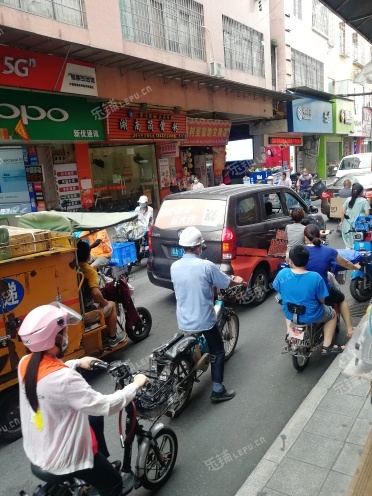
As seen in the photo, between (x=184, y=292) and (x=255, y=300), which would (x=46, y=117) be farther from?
(x=184, y=292)

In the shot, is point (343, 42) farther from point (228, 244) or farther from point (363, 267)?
point (228, 244)

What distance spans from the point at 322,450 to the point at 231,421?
927mm

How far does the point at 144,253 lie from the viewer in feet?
32.1

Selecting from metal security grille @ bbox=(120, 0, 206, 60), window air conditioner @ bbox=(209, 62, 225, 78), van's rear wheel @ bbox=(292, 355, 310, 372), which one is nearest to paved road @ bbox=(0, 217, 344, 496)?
van's rear wheel @ bbox=(292, 355, 310, 372)

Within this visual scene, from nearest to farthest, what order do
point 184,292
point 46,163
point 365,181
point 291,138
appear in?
point 184,292
point 46,163
point 365,181
point 291,138

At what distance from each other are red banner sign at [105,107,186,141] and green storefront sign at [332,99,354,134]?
14.8m

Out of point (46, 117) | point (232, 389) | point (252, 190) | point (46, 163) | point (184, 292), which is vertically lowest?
point (232, 389)

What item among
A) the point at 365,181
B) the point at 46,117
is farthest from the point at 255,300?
the point at 365,181

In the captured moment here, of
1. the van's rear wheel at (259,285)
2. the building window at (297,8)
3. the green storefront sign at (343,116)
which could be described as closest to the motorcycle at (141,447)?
the van's rear wheel at (259,285)

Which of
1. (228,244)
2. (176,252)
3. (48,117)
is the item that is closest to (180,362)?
(228,244)

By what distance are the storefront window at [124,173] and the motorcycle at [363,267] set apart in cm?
970

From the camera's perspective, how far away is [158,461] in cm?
303

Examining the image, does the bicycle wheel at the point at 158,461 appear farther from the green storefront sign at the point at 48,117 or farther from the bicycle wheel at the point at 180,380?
the green storefront sign at the point at 48,117

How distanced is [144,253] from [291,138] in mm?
18046
